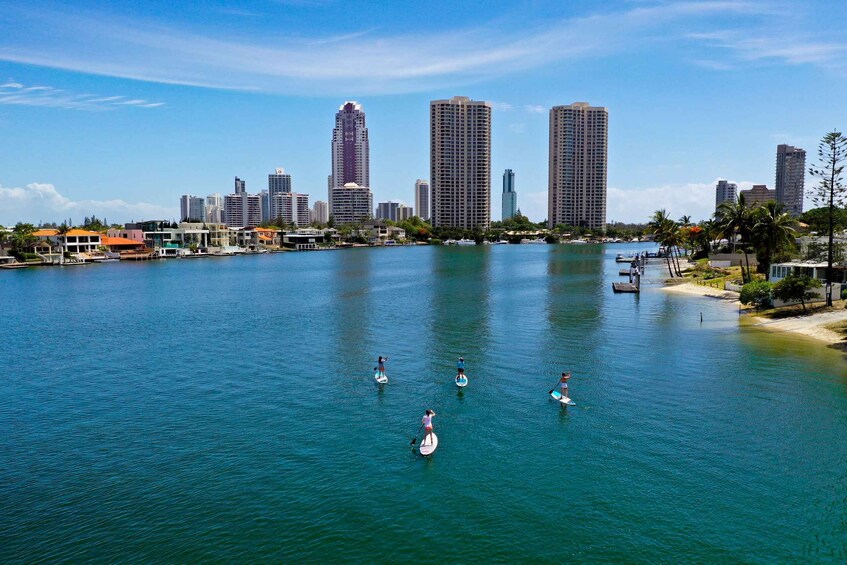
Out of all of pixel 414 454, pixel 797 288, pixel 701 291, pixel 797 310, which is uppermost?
pixel 797 288

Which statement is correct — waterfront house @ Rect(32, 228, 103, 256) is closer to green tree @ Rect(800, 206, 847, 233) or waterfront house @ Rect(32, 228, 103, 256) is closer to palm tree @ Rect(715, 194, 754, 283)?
palm tree @ Rect(715, 194, 754, 283)

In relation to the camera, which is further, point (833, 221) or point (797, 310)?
point (833, 221)

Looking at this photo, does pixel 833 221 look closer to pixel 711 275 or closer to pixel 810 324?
pixel 711 275

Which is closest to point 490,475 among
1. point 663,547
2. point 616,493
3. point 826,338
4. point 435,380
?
point 616,493

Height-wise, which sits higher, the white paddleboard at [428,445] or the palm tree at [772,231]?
the palm tree at [772,231]

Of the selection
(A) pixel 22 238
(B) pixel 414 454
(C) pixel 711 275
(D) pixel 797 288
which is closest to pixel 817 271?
(D) pixel 797 288

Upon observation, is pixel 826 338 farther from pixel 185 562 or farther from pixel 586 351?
pixel 185 562

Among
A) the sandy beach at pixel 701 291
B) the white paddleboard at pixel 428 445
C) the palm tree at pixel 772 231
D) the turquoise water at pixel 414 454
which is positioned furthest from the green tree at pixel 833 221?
the white paddleboard at pixel 428 445

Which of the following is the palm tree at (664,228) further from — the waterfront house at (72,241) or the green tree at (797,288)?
the waterfront house at (72,241)
